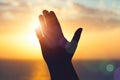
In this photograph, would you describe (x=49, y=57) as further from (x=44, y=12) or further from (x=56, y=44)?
(x=44, y=12)

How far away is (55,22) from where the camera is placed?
5.73m

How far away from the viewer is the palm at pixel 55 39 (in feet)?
18.4

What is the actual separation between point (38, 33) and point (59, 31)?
1.11 feet

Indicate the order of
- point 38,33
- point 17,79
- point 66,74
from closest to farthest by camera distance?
point 66,74, point 38,33, point 17,79

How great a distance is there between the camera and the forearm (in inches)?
217

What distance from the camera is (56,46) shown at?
5852 mm

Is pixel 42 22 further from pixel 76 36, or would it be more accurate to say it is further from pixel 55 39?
pixel 76 36

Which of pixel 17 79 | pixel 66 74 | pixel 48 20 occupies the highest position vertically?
pixel 48 20

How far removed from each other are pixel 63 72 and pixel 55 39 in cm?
48

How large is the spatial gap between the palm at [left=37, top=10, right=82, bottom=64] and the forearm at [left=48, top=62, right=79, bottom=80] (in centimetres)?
9

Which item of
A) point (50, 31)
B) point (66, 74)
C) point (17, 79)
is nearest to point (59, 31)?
point (50, 31)

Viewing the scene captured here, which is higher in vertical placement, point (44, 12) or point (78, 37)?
point (44, 12)

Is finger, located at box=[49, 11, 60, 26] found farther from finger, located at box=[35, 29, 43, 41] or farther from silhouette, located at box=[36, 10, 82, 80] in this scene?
finger, located at box=[35, 29, 43, 41]

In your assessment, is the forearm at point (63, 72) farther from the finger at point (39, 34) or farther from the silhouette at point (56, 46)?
the finger at point (39, 34)
